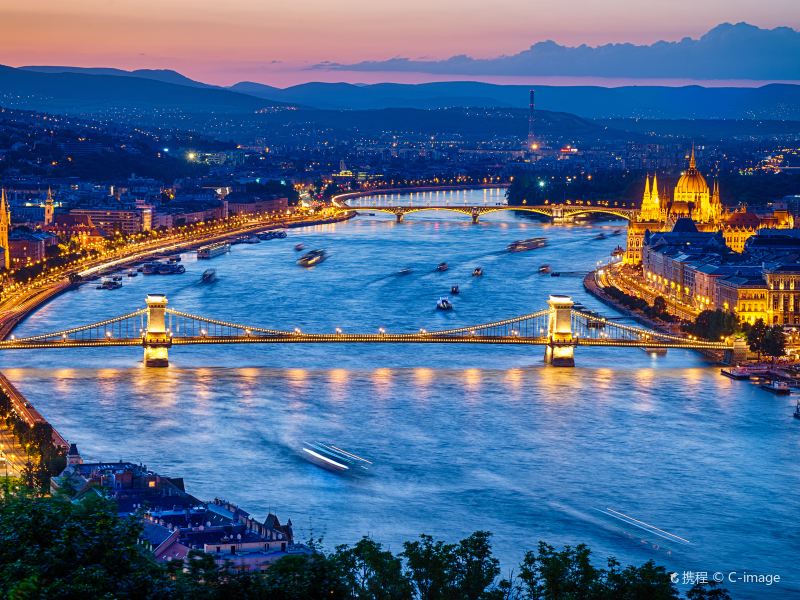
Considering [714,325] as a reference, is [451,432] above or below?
below

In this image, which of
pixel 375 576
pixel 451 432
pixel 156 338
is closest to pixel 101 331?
pixel 156 338

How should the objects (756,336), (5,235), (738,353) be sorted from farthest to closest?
(5,235), (756,336), (738,353)

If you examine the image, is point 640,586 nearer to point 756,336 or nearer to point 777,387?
point 777,387

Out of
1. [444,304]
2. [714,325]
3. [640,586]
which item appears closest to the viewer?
[640,586]

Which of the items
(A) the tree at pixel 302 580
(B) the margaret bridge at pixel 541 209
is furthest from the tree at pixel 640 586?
(B) the margaret bridge at pixel 541 209

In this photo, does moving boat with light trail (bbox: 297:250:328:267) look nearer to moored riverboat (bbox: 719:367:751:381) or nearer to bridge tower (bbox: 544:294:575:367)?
bridge tower (bbox: 544:294:575:367)

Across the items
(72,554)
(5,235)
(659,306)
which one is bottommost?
(659,306)

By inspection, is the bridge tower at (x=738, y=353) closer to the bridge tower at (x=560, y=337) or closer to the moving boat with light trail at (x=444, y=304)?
the bridge tower at (x=560, y=337)

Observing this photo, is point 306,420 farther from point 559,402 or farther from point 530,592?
point 530,592
